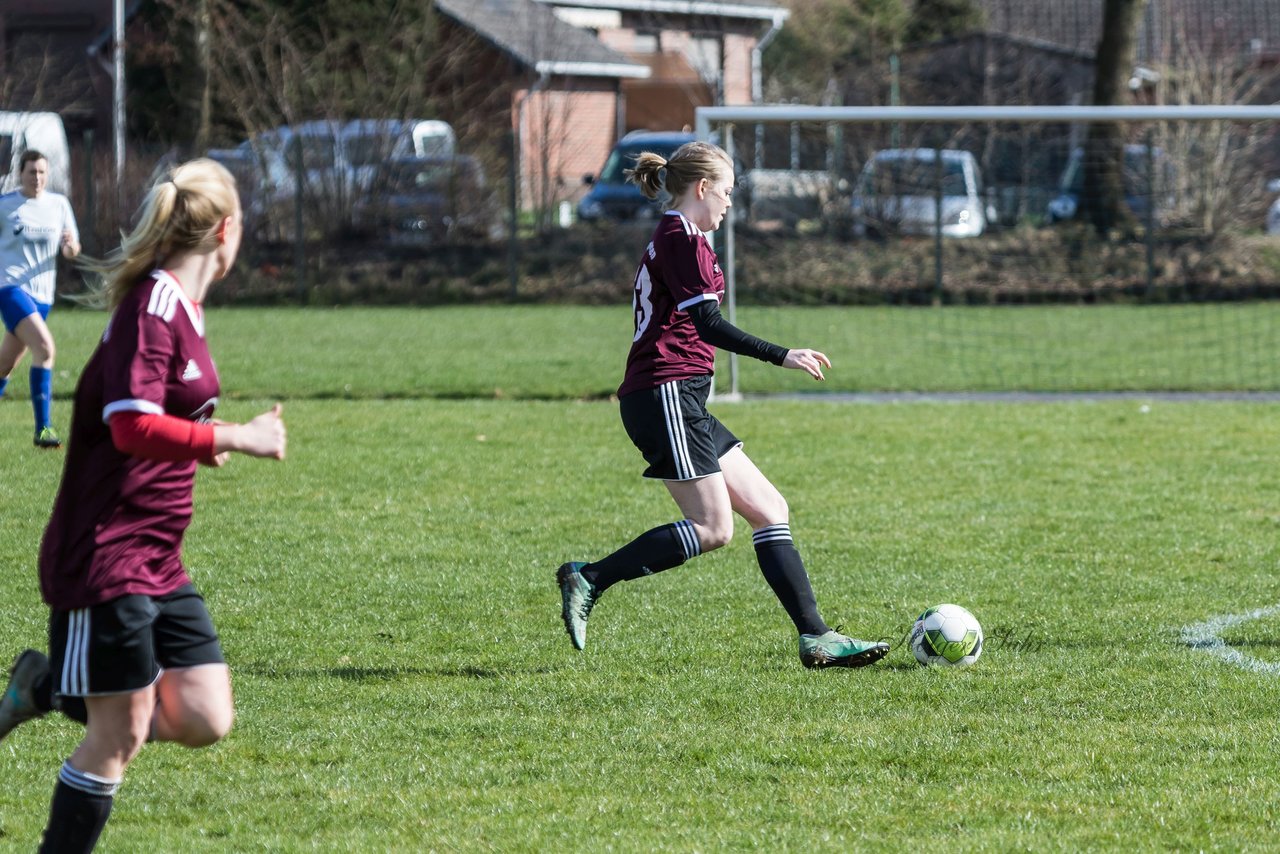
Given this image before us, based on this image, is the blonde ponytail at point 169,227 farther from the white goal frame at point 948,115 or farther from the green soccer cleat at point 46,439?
the white goal frame at point 948,115

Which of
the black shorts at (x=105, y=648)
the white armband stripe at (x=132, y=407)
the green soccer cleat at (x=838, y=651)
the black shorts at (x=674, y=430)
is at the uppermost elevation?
the white armband stripe at (x=132, y=407)

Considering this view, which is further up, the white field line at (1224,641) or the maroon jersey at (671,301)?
the maroon jersey at (671,301)

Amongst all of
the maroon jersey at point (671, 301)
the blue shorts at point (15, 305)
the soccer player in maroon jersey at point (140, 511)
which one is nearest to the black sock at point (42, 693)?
the soccer player in maroon jersey at point (140, 511)

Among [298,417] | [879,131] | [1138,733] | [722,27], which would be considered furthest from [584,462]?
[722,27]

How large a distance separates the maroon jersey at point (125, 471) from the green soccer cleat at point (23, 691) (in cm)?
45

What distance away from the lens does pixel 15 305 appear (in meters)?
10.7

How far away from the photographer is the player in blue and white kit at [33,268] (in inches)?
418

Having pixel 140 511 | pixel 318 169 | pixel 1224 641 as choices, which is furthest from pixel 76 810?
pixel 318 169

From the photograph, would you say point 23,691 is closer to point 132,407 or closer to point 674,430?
point 132,407

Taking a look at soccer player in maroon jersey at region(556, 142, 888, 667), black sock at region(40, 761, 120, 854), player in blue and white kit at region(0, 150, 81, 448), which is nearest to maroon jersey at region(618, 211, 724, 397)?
soccer player in maroon jersey at region(556, 142, 888, 667)

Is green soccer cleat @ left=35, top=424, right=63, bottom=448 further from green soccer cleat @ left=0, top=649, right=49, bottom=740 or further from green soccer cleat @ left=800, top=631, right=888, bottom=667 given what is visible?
green soccer cleat @ left=0, top=649, right=49, bottom=740

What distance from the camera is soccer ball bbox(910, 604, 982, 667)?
17.8 feet

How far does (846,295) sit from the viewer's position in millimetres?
20109

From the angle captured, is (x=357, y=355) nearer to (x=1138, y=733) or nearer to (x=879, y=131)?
(x=879, y=131)
